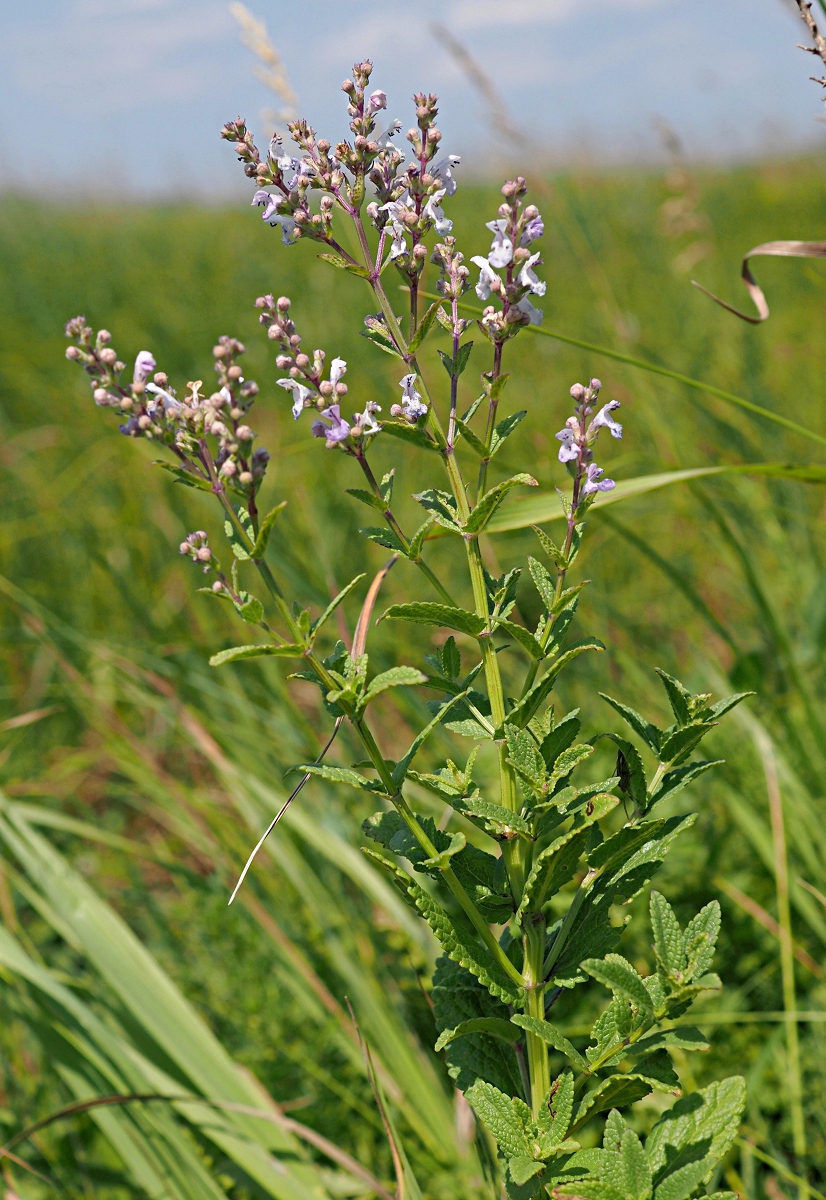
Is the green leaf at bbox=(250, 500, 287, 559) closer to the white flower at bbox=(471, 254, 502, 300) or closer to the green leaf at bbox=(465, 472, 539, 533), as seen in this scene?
the green leaf at bbox=(465, 472, 539, 533)

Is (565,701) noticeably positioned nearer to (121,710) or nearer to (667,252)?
(121,710)

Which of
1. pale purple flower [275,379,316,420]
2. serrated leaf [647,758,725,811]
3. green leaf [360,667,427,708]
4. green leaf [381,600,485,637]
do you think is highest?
pale purple flower [275,379,316,420]

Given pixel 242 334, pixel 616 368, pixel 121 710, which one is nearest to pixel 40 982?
pixel 121 710

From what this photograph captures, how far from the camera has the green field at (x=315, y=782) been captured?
165cm

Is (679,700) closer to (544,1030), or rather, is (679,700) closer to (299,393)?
(544,1030)

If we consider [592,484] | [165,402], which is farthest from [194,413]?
[592,484]

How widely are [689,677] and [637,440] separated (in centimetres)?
134

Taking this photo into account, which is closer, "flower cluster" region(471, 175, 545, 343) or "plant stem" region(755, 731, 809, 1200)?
"flower cluster" region(471, 175, 545, 343)

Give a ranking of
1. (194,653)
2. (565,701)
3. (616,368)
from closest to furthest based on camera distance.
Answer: (565,701), (194,653), (616,368)

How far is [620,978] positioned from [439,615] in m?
0.38

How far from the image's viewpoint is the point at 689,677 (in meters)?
2.45

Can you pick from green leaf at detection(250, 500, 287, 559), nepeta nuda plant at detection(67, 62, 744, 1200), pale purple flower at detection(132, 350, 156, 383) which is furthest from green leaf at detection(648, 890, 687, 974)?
pale purple flower at detection(132, 350, 156, 383)

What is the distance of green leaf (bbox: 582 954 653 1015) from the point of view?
0.86 metres

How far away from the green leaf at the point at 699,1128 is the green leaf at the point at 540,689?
0.42 meters
